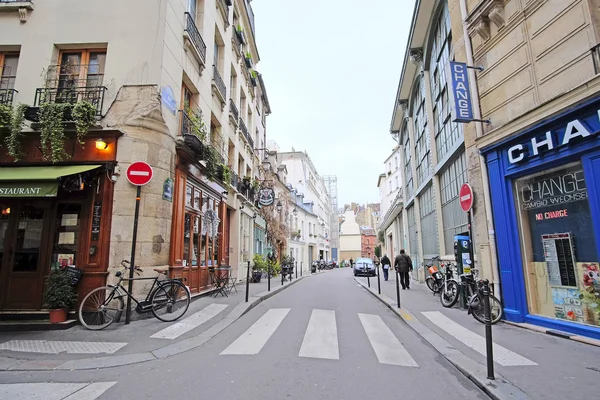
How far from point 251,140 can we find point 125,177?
1184 centimetres

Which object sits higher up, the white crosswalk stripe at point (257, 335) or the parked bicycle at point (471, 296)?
the parked bicycle at point (471, 296)

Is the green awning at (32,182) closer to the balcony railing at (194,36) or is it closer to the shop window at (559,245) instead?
the balcony railing at (194,36)

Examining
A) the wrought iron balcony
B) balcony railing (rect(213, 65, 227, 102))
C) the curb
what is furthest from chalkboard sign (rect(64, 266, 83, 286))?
balcony railing (rect(213, 65, 227, 102))

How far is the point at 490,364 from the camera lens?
13.0ft

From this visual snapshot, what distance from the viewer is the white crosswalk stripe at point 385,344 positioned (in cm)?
475

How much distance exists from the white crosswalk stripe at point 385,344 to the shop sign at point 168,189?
17.6 ft

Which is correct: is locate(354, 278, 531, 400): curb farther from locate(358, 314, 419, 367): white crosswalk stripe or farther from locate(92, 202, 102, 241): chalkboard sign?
locate(92, 202, 102, 241): chalkboard sign

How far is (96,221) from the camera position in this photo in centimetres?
707

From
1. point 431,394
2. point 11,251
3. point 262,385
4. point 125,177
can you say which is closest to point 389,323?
point 431,394

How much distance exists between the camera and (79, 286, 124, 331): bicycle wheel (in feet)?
20.9

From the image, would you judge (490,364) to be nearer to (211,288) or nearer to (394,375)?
(394,375)

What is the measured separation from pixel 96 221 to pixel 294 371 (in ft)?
17.7

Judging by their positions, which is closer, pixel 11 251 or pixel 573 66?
pixel 573 66

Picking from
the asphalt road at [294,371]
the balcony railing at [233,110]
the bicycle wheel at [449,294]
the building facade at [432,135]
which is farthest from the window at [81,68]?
the bicycle wheel at [449,294]
